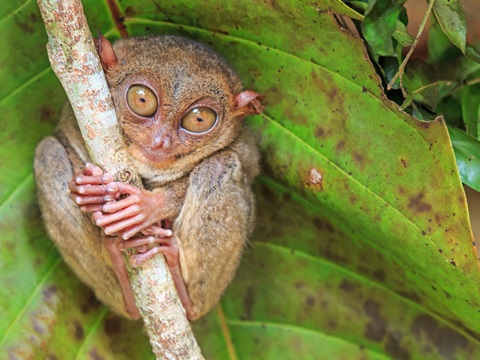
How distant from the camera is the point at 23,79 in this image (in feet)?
10.3

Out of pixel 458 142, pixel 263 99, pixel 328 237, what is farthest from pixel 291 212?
pixel 458 142

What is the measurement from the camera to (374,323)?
11.6 ft

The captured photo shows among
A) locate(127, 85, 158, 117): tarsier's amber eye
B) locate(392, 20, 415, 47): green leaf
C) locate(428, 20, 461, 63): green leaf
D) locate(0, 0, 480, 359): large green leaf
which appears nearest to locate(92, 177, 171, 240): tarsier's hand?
locate(127, 85, 158, 117): tarsier's amber eye

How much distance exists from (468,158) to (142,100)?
1313mm

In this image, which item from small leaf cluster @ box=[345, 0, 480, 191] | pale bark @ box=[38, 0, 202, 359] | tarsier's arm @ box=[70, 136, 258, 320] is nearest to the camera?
pale bark @ box=[38, 0, 202, 359]

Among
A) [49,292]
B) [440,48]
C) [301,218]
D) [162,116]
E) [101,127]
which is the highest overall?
[101,127]

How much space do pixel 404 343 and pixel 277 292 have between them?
0.66 metres

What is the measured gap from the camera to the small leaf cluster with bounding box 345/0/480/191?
2.55 m

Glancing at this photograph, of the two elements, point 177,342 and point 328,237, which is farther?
point 328,237

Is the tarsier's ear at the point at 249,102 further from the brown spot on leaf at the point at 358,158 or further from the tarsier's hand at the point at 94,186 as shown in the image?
the tarsier's hand at the point at 94,186

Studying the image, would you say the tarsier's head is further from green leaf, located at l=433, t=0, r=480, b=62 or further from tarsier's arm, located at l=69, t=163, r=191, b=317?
green leaf, located at l=433, t=0, r=480, b=62

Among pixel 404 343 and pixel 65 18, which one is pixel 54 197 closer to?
pixel 65 18

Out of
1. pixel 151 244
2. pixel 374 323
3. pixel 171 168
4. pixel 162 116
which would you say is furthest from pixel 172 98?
pixel 374 323

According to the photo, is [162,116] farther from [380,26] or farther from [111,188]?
[380,26]
